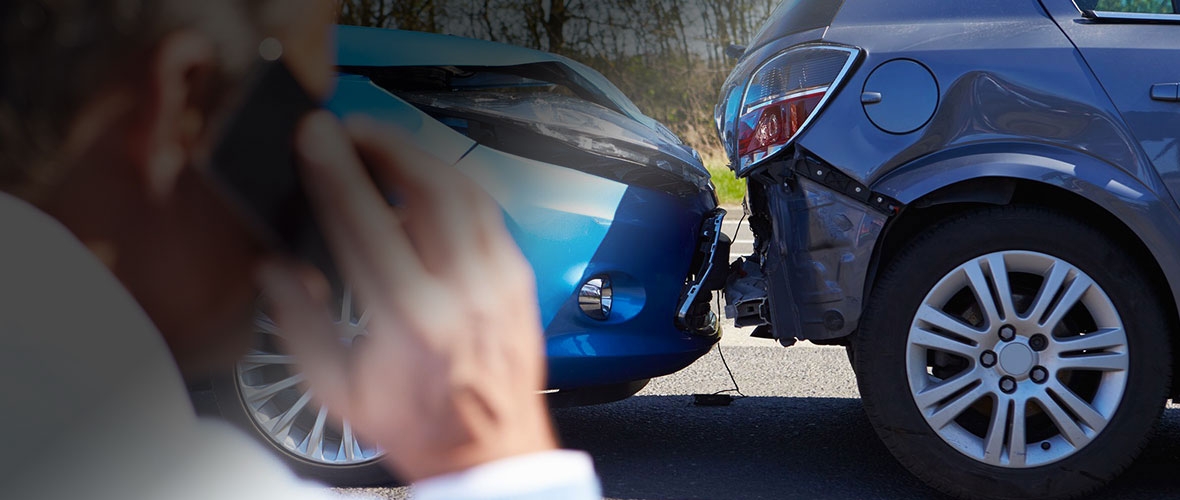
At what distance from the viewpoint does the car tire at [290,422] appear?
3303mm

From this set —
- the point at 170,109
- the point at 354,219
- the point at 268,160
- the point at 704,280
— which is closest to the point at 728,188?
the point at 704,280

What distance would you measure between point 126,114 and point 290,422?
1.23 metres

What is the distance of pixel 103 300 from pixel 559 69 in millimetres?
1746

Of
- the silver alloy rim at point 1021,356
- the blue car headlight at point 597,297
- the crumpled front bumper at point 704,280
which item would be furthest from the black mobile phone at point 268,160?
the silver alloy rim at point 1021,356

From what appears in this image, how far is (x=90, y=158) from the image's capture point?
2.45 metres

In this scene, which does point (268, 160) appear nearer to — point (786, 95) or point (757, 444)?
point (786, 95)

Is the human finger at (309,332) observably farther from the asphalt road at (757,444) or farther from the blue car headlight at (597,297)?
the blue car headlight at (597,297)

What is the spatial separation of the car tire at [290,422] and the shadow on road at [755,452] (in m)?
0.71

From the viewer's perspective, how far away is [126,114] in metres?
2.39

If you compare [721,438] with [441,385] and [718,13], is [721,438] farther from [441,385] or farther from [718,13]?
[718,13]

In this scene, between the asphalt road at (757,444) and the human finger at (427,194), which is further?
the asphalt road at (757,444)

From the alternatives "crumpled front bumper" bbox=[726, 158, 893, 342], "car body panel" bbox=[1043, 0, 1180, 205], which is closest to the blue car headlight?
"crumpled front bumper" bbox=[726, 158, 893, 342]

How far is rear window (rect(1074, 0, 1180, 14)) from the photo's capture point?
312 cm

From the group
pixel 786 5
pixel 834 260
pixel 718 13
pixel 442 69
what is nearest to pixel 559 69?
pixel 442 69
